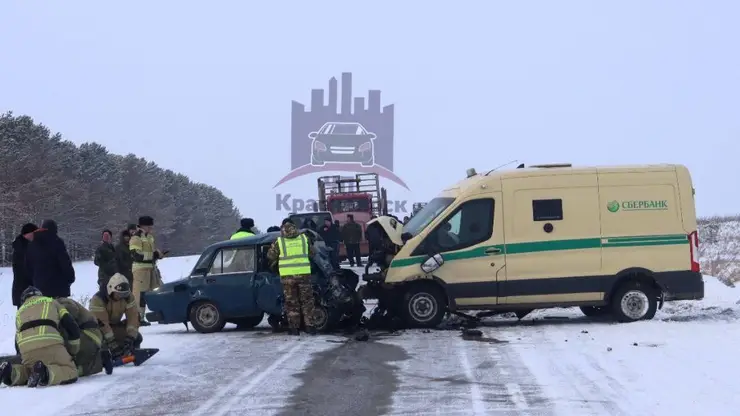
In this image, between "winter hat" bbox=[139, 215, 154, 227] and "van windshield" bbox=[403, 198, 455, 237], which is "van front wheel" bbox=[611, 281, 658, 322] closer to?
"van windshield" bbox=[403, 198, 455, 237]

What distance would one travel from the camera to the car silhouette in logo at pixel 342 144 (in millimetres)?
59750

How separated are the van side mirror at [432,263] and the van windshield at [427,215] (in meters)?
0.53

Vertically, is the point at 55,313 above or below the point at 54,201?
below

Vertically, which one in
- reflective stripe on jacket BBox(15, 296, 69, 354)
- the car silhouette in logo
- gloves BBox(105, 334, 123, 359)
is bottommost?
gloves BBox(105, 334, 123, 359)

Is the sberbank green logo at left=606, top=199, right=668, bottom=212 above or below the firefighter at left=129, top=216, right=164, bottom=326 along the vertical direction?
above

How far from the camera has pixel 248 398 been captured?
8.25 metres

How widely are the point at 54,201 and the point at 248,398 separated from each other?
38837 millimetres

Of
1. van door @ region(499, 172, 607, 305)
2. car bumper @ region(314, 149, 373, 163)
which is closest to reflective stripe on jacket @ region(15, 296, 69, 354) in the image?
van door @ region(499, 172, 607, 305)

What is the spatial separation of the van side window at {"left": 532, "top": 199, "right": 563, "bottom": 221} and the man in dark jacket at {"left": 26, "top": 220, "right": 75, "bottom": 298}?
6813 millimetres

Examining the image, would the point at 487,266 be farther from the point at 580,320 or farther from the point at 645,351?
the point at 645,351

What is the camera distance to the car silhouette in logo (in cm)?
5975

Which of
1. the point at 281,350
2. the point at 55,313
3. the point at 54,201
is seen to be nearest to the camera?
the point at 55,313

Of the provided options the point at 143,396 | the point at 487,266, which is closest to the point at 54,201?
the point at 487,266

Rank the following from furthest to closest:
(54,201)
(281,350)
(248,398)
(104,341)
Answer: (54,201)
(281,350)
(104,341)
(248,398)
